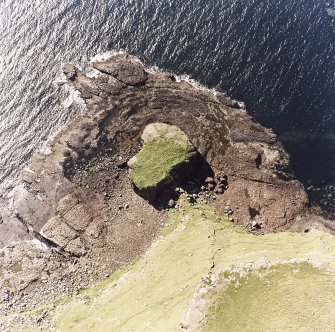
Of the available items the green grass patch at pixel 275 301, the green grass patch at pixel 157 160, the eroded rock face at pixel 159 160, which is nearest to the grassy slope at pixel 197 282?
the green grass patch at pixel 275 301

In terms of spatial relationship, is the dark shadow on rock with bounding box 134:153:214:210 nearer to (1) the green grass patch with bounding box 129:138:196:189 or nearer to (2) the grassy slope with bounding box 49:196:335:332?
(1) the green grass patch with bounding box 129:138:196:189

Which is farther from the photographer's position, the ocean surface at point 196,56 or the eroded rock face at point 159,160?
the ocean surface at point 196,56

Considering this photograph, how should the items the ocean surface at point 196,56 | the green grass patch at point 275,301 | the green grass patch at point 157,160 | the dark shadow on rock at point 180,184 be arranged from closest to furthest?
1. the green grass patch at point 275,301
2. the green grass patch at point 157,160
3. the dark shadow on rock at point 180,184
4. the ocean surface at point 196,56

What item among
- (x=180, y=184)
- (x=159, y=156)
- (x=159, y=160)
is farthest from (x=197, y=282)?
(x=159, y=156)

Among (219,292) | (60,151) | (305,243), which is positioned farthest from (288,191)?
(60,151)

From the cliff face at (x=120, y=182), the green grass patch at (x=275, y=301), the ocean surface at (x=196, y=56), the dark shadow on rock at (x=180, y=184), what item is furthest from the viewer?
the ocean surface at (x=196, y=56)

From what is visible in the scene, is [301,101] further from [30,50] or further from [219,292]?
[30,50]

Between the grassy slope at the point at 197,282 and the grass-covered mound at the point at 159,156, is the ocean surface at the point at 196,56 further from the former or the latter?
the grassy slope at the point at 197,282

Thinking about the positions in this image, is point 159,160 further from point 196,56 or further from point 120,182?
point 196,56
